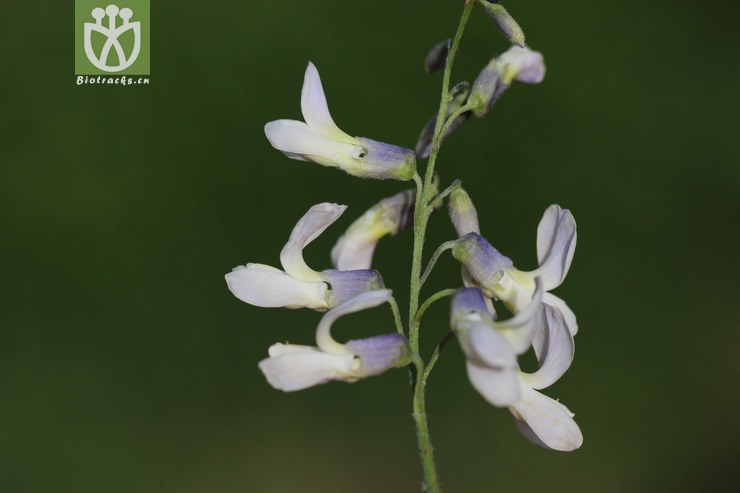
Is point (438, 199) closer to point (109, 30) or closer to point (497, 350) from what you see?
point (497, 350)

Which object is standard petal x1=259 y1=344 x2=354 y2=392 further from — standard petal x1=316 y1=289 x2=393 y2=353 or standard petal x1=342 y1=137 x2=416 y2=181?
standard petal x1=342 y1=137 x2=416 y2=181

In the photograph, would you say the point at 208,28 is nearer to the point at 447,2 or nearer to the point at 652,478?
the point at 447,2

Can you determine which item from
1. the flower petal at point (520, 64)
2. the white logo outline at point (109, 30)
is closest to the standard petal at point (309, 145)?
the flower petal at point (520, 64)

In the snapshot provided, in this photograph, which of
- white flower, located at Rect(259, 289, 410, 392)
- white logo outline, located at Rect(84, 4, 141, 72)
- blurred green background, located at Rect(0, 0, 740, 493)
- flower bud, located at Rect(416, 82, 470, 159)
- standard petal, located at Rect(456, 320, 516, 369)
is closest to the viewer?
standard petal, located at Rect(456, 320, 516, 369)

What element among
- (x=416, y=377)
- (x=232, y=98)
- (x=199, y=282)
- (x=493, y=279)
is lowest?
(x=199, y=282)

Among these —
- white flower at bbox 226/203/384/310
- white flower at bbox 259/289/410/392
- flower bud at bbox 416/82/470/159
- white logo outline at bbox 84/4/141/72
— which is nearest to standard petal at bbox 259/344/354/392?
white flower at bbox 259/289/410/392

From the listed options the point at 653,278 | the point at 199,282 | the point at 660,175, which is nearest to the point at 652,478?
the point at 653,278

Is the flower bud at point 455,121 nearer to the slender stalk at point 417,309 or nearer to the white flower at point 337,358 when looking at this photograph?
the slender stalk at point 417,309
